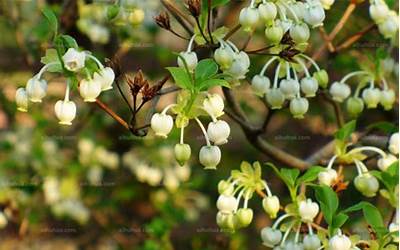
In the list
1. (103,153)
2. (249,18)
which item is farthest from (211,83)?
(103,153)

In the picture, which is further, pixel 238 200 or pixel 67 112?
pixel 238 200

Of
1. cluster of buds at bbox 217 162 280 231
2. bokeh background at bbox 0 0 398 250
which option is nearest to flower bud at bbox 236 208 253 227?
cluster of buds at bbox 217 162 280 231

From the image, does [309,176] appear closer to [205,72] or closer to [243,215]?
[243,215]

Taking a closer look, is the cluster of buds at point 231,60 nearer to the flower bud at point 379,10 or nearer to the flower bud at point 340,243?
the flower bud at point 340,243

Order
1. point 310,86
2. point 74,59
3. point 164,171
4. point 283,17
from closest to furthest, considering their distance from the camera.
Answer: point 74,59 → point 283,17 → point 310,86 → point 164,171

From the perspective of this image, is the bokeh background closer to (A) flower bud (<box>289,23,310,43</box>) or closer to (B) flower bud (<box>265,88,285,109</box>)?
(B) flower bud (<box>265,88,285,109</box>)

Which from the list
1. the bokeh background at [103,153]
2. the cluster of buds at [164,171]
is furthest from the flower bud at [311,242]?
the cluster of buds at [164,171]
